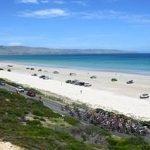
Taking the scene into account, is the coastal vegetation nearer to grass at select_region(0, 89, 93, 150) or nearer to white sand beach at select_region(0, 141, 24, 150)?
grass at select_region(0, 89, 93, 150)

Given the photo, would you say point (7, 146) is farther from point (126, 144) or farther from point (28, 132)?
point (126, 144)

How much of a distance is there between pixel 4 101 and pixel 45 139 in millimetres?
14671

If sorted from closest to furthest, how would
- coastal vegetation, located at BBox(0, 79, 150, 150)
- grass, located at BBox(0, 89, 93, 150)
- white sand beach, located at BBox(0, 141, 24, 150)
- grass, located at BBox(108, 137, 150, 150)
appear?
A: white sand beach, located at BBox(0, 141, 24, 150)
grass, located at BBox(0, 89, 93, 150)
coastal vegetation, located at BBox(0, 79, 150, 150)
grass, located at BBox(108, 137, 150, 150)

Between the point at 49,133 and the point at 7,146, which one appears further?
the point at 49,133

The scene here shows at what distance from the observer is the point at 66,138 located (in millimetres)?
23578

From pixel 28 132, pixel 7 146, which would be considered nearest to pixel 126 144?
pixel 28 132

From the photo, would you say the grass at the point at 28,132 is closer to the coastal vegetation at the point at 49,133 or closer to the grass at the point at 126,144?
the coastal vegetation at the point at 49,133

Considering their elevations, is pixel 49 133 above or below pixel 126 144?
above

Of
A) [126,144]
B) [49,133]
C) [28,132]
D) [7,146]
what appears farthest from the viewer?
[126,144]

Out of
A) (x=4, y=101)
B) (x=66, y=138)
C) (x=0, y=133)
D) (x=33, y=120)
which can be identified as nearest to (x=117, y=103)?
(x=4, y=101)

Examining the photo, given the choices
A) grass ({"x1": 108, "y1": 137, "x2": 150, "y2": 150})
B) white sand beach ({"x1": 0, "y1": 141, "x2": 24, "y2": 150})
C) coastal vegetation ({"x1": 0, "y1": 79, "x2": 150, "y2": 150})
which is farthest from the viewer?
grass ({"x1": 108, "y1": 137, "x2": 150, "y2": 150})

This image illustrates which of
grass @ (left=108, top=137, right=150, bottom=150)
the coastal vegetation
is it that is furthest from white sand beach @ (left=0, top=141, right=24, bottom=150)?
grass @ (left=108, top=137, right=150, bottom=150)

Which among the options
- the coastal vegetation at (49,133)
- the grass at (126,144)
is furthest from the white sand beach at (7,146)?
the grass at (126,144)

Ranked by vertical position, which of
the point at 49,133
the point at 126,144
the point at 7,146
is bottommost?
the point at 126,144
